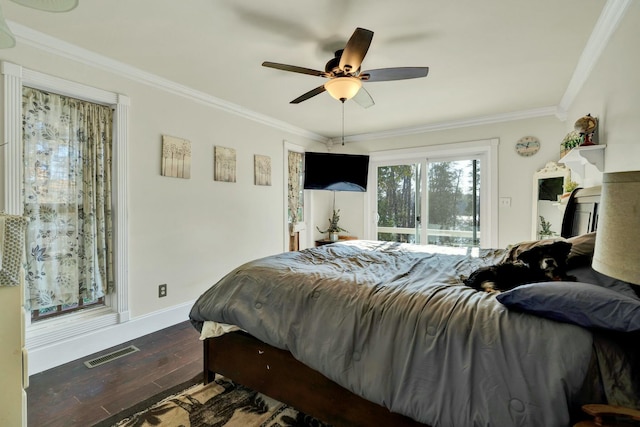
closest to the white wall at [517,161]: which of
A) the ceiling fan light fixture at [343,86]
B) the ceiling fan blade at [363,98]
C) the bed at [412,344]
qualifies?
the bed at [412,344]

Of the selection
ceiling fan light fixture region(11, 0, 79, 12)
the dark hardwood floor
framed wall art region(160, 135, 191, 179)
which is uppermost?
ceiling fan light fixture region(11, 0, 79, 12)

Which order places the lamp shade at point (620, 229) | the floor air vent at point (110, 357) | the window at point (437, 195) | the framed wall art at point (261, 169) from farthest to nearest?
1. the window at point (437, 195)
2. the framed wall art at point (261, 169)
3. the floor air vent at point (110, 357)
4. the lamp shade at point (620, 229)

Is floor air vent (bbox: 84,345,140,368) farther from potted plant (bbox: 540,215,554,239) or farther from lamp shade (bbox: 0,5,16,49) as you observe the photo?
potted plant (bbox: 540,215,554,239)

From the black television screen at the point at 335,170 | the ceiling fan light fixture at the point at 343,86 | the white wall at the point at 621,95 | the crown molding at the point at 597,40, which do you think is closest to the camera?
the white wall at the point at 621,95

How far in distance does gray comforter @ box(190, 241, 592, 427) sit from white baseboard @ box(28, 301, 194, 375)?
1215 millimetres

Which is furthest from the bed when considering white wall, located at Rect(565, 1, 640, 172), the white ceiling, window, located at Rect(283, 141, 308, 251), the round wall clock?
window, located at Rect(283, 141, 308, 251)

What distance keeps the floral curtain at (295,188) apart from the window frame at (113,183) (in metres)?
2.37

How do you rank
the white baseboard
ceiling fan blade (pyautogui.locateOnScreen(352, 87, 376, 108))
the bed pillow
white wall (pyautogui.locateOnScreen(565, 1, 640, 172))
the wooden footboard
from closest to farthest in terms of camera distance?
the bed pillow < the wooden footboard < white wall (pyautogui.locateOnScreen(565, 1, 640, 172)) < the white baseboard < ceiling fan blade (pyautogui.locateOnScreen(352, 87, 376, 108))

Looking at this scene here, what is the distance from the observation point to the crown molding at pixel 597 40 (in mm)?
1796

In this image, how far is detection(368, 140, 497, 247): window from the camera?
4.20m

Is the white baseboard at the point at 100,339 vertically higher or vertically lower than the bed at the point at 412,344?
lower

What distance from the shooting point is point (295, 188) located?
479 cm

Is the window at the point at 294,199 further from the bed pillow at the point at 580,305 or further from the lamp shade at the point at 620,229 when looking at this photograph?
the lamp shade at the point at 620,229

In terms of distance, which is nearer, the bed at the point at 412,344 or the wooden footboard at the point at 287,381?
the bed at the point at 412,344
